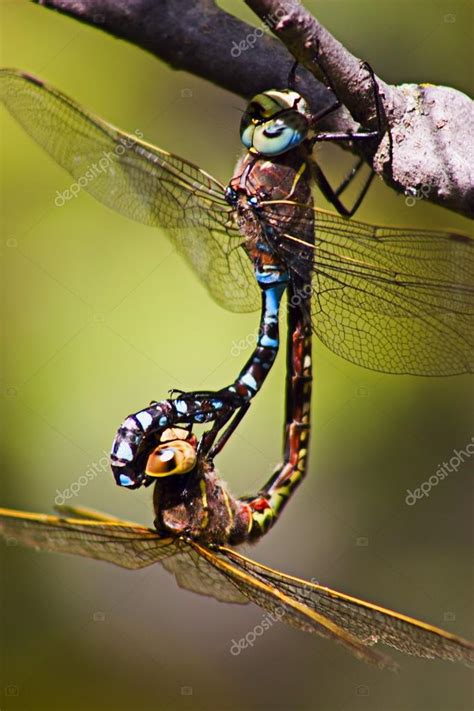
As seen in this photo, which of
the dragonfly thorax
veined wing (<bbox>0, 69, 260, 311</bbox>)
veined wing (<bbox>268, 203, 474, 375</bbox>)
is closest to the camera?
veined wing (<bbox>268, 203, 474, 375</bbox>)

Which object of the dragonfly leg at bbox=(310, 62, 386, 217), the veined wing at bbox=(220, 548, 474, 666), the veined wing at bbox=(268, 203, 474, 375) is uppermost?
the dragonfly leg at bbox=(310, 62, 386, 217)

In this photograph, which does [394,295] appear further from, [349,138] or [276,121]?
[276,121]

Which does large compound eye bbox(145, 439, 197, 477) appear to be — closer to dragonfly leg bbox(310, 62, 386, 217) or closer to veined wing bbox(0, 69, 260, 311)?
veined wing bbox(0, 69, 260, 311)

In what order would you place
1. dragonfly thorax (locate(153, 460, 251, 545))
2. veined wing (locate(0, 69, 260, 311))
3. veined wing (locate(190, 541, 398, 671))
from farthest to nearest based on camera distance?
veined wing (locate(0, 69, 260, 311)) < dragonfly thorax (locate(153, 460, 251, 545)) < veined wing (locate(190, 541, 398, 671))

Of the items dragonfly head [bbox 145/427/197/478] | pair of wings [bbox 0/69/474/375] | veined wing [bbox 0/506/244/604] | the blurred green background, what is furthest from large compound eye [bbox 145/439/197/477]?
the blurred green background

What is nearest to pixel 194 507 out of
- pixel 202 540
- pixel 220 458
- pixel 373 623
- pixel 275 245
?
pixel 202 540

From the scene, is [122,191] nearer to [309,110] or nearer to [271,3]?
[309,110]
